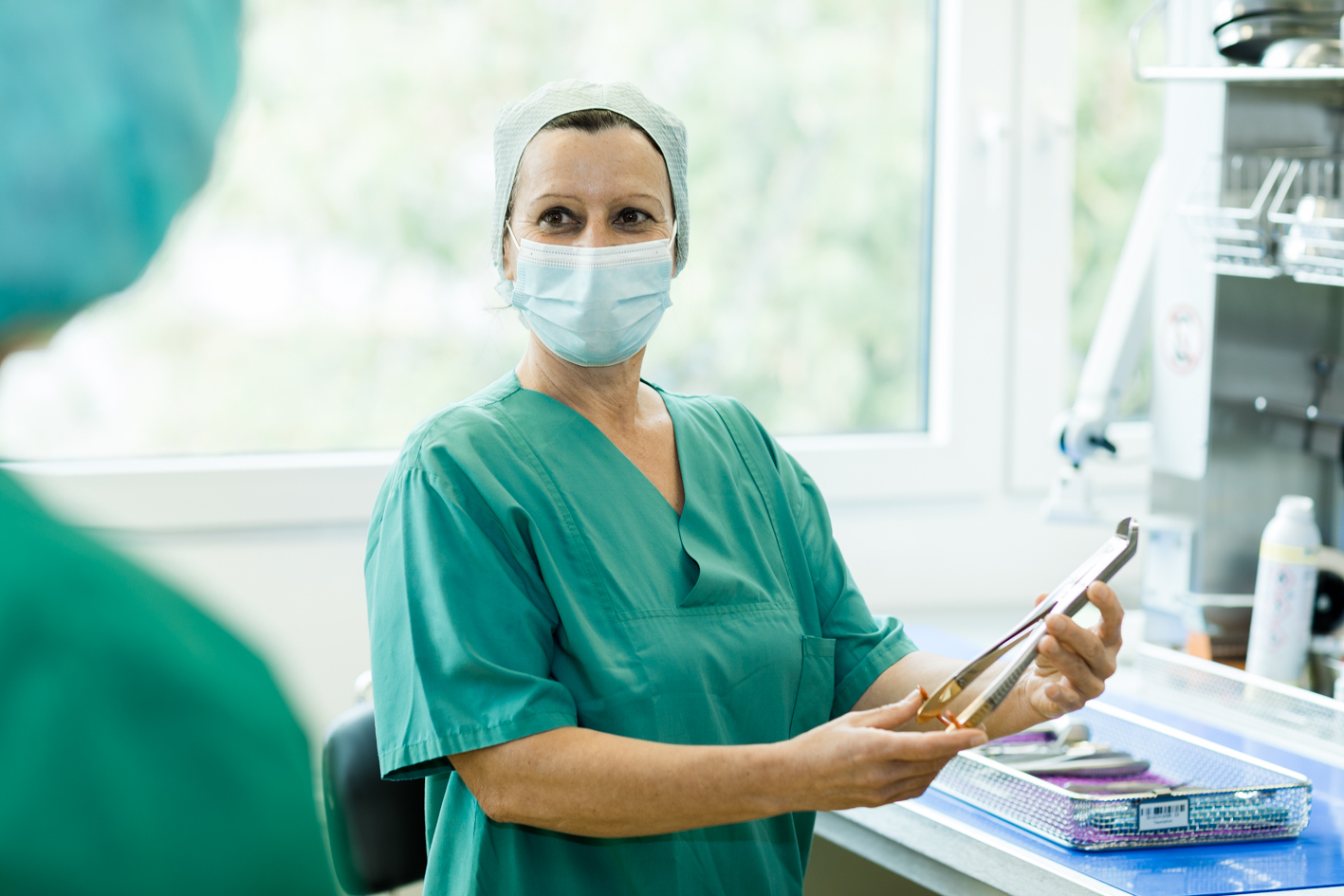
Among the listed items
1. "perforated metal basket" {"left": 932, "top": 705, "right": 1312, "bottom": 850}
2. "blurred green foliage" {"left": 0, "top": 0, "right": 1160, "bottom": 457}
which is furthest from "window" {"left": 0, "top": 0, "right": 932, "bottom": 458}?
"perforated metal basket" {"left": 932, "top": 705, "right": 1312, "bottom": 850}

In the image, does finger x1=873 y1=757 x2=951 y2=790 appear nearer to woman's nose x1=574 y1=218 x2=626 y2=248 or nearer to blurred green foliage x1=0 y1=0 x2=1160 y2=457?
woman's nose x1=574 y1=218 x2=626 y2=248

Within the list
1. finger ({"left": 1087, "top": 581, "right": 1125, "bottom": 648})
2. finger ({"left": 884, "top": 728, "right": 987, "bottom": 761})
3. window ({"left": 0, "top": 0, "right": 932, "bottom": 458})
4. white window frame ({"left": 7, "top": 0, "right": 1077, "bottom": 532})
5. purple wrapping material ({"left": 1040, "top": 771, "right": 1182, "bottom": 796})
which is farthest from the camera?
white window frame ({"left": 7, "top": 0, "right": 1077, "bottom": 532})

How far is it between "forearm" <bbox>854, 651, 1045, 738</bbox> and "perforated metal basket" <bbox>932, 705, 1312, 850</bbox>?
0.22ft

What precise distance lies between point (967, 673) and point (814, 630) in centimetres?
28

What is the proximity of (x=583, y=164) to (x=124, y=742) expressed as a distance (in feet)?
3.00

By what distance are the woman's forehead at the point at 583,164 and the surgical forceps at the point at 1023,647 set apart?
1.78ft

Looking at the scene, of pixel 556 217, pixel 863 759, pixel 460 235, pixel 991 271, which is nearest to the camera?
pixel 863 759

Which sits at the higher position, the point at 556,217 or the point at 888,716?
the point at 556,217

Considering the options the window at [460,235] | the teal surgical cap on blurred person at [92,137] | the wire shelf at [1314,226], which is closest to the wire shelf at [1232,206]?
the wire shelf at [1314,226]

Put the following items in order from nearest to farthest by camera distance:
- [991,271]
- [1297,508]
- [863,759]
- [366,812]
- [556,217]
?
[863,759] < [556,217] < [366,812] < [1297,508] < [991,271]

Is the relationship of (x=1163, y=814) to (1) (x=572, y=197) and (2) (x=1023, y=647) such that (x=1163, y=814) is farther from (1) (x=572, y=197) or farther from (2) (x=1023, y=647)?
(1) (x=572, y=197)

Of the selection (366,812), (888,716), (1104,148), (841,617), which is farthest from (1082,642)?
(1104,148)

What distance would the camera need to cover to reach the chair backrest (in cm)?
139

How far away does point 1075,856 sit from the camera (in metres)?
1.13
